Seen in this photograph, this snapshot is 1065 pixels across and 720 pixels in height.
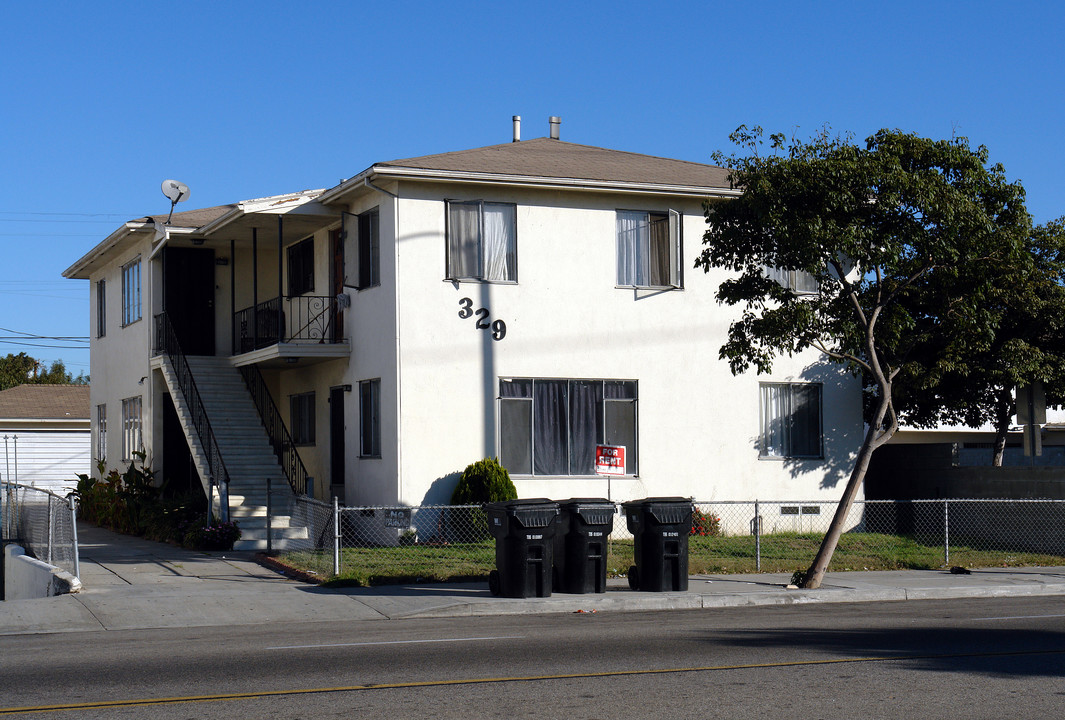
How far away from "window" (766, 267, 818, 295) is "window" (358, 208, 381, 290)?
7.56 meters

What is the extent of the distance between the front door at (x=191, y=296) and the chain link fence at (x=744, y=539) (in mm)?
6124

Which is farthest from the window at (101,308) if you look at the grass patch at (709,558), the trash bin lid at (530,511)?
the trash bin lid at (530,511)

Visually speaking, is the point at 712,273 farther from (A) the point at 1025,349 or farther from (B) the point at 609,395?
(A) the point at 1025,349

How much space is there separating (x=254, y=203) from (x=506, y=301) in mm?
4981

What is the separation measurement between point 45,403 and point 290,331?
20.7m

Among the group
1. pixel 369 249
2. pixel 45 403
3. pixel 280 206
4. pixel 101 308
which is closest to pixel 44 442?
pixel 45 403

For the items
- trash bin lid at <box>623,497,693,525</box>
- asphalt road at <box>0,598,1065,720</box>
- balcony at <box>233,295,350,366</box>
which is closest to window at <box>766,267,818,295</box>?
balcony at <box>233,295,350,366</box>

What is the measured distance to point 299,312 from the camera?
23.5 metres

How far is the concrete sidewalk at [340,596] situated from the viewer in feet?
42.9

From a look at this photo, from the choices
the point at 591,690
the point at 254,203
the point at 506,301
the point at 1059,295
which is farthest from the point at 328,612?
the point at 1059,295

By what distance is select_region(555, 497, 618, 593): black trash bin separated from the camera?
14.8m

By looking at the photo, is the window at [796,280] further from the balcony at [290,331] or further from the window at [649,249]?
the balcony at [290,331]

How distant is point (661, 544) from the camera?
593 inches

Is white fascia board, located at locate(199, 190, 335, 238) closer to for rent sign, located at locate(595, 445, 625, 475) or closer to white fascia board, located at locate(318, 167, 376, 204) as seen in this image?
white fascia board, located at locate(318, 167, 376, 204)
